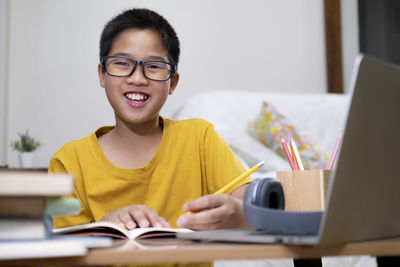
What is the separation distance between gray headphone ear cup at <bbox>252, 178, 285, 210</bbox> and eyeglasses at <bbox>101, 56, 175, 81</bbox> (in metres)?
0.44

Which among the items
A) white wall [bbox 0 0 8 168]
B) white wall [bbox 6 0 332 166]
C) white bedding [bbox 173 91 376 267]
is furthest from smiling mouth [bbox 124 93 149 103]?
white wall [bbox 0 0 8 168]

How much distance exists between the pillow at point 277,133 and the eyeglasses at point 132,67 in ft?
3.41

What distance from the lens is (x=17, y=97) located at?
7.15 ft

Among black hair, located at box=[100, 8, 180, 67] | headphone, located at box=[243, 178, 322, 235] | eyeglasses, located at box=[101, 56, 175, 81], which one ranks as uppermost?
black hair, located at box=[100, 8, 180, 67]

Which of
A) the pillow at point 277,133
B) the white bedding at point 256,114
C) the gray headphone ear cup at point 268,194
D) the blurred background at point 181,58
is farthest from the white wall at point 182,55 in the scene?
the gray headphone ear cup at point 268,194

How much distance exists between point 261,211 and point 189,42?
201cm

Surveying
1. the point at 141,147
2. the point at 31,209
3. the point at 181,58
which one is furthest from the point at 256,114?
the point at 31,209

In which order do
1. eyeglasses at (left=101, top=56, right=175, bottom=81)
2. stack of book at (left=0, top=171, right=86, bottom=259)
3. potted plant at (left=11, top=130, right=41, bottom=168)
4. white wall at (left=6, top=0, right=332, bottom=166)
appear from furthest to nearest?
white wall at (left=6, top=0, right=332, bottom=166) < potted plant at (left=11, top=130, right=41, bottom=168) < eyeglasses at (left=101, top=56, right=175, bottom=81) < stack of book at (left=0, top=171, right=86, bottom=259)

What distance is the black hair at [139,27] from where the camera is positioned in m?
1.00

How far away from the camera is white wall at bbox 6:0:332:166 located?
83.7 inches

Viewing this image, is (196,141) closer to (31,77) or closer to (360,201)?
(360,201)

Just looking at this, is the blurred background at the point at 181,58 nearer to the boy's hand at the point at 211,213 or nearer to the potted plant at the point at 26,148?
the potted plant at the point at 26,148

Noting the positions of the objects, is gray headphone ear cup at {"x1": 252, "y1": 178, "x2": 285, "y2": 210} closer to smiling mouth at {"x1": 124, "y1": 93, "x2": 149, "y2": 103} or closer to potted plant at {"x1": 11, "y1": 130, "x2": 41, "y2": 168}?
smiling mouth at {"x1": 124, "y1": 93, "x2": 149, "y2": 103}

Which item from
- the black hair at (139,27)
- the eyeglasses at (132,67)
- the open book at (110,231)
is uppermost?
the black hair at (139,27)
